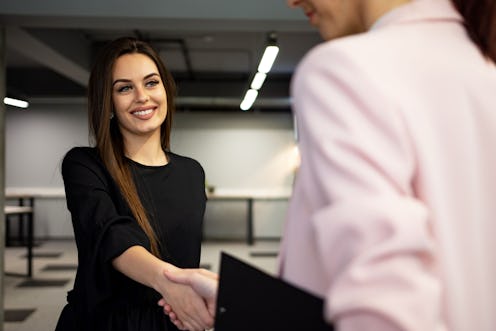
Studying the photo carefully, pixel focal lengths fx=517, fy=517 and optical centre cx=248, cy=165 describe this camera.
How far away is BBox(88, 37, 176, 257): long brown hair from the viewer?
1689 mm

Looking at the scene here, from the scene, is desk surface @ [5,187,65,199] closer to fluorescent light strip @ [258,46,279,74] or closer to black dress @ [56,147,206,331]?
fluorescent light strip @ [258,46,279,74]

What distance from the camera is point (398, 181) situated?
56 cm

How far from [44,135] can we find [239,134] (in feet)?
15.3

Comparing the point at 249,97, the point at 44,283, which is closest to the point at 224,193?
the point at 249,97

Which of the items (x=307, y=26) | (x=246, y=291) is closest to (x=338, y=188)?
(x=246, y=291)

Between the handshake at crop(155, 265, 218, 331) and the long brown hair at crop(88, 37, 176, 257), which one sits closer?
the handshake at crop(155, 265, 218, 331)

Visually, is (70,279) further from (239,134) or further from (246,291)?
(246,291)

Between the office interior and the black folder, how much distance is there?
4462mm

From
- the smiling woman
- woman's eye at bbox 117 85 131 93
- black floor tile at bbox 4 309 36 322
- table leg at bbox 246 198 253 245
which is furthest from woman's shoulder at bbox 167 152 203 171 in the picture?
table leg at bbox 246 198 253 245

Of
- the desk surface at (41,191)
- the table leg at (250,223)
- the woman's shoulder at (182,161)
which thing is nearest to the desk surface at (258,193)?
the table leg at (250,223)

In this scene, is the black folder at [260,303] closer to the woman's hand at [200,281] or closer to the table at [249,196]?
the woman's hand at [200,281]

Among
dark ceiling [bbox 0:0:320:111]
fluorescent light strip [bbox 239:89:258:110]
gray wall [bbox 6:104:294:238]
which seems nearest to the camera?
dark ceiling [bbox 0:0:320:111]

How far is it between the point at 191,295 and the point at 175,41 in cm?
797

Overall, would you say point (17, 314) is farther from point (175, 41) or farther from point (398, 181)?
point (398, 181)
